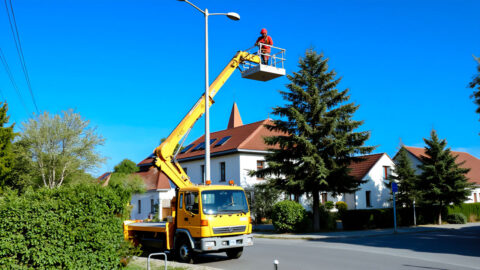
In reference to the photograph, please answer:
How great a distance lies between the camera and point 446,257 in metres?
12.9

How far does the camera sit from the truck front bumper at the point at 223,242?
38.4 ft

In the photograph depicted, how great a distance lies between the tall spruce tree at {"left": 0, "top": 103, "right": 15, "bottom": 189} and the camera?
23750 mm

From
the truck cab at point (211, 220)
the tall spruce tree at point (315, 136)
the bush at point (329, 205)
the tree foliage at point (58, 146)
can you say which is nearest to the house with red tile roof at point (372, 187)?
the bush at point (329, 205)

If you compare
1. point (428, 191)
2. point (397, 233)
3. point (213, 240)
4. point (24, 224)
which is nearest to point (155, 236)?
point (213, 240)

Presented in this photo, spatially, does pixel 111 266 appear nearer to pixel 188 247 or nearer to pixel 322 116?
pixel 188 247

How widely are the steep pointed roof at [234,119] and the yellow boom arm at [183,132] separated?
152ft

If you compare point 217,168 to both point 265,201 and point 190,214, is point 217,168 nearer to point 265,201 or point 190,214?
point 265,201

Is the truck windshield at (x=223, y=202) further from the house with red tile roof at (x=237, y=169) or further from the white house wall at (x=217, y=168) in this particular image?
the white house wall at (x=217, y=168)

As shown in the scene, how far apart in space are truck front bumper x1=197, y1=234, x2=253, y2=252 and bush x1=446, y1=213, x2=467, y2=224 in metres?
25.5

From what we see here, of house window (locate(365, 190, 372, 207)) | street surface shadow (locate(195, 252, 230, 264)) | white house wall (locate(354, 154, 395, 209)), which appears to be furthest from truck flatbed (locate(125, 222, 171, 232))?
house window (locate(365, 190, 372, 207))

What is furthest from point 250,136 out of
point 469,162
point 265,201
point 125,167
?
point 125,167

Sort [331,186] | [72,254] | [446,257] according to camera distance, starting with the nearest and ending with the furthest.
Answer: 1. [72,254]
2. [446,257]
3. [331,186]

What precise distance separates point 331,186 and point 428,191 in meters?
10.2

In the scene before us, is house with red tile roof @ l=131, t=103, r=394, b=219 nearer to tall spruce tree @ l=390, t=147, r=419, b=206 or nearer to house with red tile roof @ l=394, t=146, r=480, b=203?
tall spruce tree @ l=390, t=147, r=419, b=206
